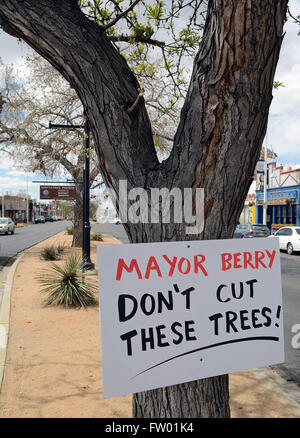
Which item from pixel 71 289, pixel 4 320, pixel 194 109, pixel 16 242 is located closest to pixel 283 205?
pixel 16 242

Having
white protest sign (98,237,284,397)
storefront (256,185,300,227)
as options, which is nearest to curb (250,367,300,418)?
white protest sign (98,237,284,397)

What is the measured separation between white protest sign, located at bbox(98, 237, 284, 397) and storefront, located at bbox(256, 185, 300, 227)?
28802 mm

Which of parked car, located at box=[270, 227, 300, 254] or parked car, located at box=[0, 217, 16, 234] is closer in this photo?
parked car, located at box=[270, 227, 300, 254]

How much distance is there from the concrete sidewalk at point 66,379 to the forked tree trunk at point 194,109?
1.63 meters

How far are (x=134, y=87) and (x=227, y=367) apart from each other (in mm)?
1719

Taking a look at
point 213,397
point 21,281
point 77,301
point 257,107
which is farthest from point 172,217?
point 21,281

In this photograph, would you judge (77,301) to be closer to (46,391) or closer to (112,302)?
(46,391)

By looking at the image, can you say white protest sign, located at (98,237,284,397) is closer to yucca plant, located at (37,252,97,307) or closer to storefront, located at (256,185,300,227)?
yucca plant, located at (37,252,97,307)

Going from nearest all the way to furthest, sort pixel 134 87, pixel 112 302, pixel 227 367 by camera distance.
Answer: pixel 112 302
pixel 227 367
pixel 134 87

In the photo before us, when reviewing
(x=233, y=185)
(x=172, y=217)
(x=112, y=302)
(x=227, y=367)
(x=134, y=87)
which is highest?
(x=134, y=87)

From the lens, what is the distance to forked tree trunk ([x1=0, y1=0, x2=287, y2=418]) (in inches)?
83.4

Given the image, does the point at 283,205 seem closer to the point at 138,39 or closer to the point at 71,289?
the point at 71,289

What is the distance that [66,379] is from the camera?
4.38 m
